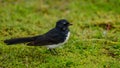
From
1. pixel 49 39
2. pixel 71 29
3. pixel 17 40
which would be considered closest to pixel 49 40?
pixel 49 39

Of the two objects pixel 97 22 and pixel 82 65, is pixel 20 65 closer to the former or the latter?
pixel 82 65

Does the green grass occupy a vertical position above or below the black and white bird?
below

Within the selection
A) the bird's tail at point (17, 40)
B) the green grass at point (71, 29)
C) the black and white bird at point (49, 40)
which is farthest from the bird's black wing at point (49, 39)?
the green grass at point (71, 29)

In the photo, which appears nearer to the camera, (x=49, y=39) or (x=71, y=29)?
(x=49, y=39)

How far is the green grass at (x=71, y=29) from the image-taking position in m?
7.82

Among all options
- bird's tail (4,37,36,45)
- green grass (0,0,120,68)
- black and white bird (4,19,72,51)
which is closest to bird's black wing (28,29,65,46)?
black and white bird (4,19,72,51)

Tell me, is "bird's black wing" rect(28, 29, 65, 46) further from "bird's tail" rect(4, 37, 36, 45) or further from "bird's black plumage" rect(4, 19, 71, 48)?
"bird's tail" rect(4, 37, 36, 45)

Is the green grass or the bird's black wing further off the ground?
the bird's black wing

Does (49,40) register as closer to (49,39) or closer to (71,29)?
(49,39)

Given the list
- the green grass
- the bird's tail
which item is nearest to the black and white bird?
the bird's tail

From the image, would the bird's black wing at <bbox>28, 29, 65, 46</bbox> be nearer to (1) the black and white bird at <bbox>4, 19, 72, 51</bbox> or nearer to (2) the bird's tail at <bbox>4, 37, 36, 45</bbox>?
(1) the black and white bird at <bbox>4, 19, 72, 51</bbox>

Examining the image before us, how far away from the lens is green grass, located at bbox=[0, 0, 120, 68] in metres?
7.82

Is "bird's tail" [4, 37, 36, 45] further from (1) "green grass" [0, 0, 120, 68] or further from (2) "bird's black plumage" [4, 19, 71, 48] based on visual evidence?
(1) "green grass" [0, 0, 120, 68]

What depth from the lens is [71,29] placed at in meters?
10.3
